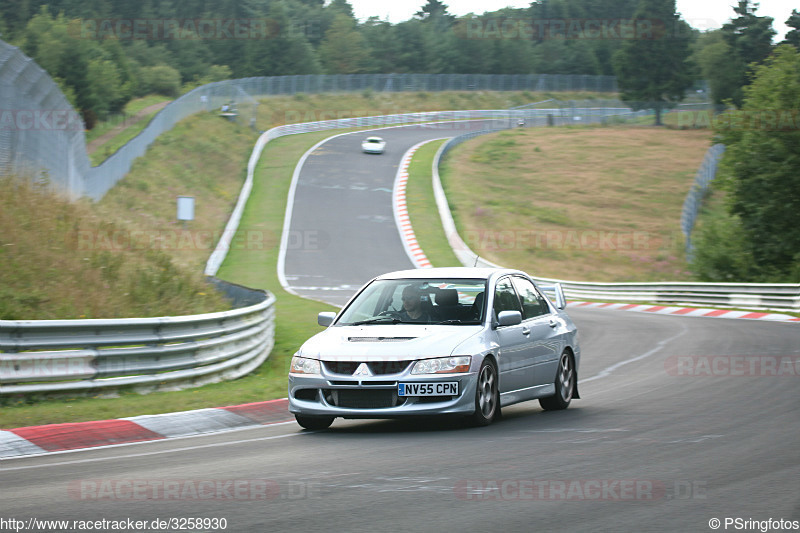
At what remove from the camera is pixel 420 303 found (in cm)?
977

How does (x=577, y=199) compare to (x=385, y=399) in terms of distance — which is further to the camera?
(x=577, y=199)

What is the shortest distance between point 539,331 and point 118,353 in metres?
4.76

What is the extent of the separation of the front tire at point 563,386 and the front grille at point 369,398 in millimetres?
2693

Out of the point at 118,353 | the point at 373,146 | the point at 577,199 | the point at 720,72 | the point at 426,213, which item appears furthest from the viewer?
the point at 720,72

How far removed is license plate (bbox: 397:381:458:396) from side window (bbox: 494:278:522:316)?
134 cm

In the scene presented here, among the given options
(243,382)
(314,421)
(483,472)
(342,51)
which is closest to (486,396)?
(314,421)

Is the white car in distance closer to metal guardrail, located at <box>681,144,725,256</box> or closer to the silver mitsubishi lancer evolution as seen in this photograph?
metal guardrail, located at <box>681,144,725,256</box>

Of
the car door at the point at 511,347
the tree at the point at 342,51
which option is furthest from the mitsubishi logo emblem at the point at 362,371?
the tree at the point at 342,51

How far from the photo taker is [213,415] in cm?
1037

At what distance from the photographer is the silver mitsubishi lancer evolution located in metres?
8.70

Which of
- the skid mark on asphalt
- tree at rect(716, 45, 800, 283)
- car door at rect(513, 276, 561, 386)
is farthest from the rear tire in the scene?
tree at rect(716, 45, 800, 283)

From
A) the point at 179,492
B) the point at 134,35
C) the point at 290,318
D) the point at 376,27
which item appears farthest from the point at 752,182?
the point at 376,27

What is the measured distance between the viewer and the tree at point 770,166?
112 ft

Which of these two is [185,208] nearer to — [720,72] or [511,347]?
[511,347]
